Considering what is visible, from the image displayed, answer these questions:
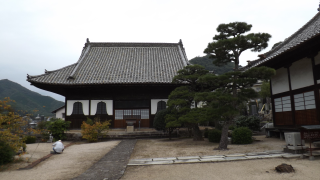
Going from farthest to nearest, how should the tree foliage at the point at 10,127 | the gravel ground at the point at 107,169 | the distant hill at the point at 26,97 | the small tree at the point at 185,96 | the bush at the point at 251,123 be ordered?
1. the distant hill at the point at 26,97
2. the bush at the point at 251,123
3. the small tree at the point at 185,96
4. the tree foliage at the point at 10,127
5. the gravel ground at the point at 107,169

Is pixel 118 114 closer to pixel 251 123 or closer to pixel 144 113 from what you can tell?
pixel 144 113

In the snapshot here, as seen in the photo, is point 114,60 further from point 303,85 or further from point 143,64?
point 303,85

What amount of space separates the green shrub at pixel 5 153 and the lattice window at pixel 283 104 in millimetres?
12800

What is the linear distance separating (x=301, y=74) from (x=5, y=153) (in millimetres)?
12878

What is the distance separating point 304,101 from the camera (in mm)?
9766

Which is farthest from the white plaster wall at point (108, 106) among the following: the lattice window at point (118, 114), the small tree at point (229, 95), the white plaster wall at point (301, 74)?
the white plaster wall at point (301, 74)

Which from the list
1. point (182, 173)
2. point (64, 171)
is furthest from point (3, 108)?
point (182, 173)

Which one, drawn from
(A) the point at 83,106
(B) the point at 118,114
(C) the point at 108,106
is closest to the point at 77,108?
(A) the point at 83,106

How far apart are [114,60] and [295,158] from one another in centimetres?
1572

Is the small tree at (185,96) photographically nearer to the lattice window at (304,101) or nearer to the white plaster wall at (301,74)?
the white plaster wall at (301,74)

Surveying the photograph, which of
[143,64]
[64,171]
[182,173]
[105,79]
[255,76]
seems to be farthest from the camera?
[143,64]

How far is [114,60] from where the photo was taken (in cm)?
1892

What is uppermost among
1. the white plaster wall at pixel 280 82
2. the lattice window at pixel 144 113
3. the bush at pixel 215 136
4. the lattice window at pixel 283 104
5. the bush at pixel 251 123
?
the white plaster wall at pixel 280 82

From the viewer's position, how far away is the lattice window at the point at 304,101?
928cm
